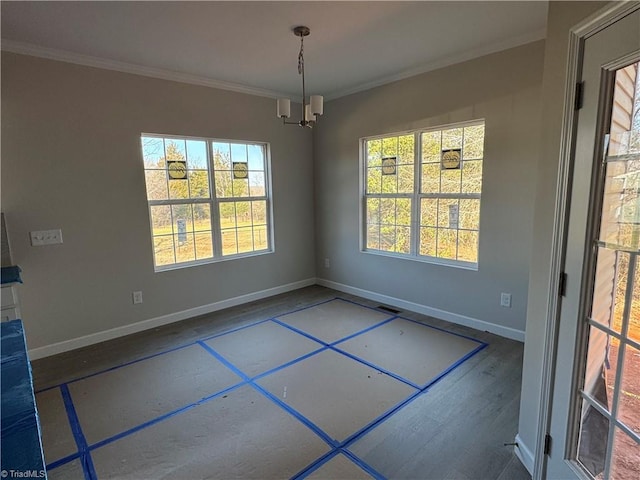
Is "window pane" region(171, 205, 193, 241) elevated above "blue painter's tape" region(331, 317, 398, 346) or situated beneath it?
elevated above

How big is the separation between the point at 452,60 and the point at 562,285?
2680 millimetres

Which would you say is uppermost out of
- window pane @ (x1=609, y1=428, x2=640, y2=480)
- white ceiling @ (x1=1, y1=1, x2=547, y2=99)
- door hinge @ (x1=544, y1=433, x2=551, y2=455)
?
white ceiling @ (x1=1, y1=1, x2=547, y2=99)

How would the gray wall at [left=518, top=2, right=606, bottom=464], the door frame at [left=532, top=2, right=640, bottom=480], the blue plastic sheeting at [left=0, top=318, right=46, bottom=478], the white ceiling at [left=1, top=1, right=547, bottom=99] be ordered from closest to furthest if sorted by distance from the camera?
the blue plastic sheeting at [left=0, top=318, right=46, bottom=478]
the door frame at [left=532, top=2, right=640, bottom=480]
the gray wall at [left=518, top=2, right=606, bottom=464]
the white ceiling at [left=1, top=1, right=547, bottom=99]

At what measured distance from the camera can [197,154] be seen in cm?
398

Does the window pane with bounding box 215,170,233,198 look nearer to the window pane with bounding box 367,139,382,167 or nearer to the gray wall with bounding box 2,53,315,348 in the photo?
the gray wall with bounding box 2,53,315,348

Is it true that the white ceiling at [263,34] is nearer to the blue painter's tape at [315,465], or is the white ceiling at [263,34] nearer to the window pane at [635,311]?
the window pane at [635,311]

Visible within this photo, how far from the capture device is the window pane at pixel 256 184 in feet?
14.7

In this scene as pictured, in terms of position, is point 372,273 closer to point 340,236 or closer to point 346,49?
point 340,236

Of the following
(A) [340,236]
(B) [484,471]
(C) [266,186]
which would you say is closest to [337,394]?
(B) [484,471]

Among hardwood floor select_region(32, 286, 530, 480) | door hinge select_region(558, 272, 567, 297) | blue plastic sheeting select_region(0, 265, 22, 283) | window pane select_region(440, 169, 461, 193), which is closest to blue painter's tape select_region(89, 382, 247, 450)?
hardwood floor select_region(32, 286, 530, 480)

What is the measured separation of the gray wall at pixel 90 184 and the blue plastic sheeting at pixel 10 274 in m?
0.23

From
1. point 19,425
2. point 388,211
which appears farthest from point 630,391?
point 388,211

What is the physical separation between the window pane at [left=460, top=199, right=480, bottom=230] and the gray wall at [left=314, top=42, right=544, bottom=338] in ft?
0.29

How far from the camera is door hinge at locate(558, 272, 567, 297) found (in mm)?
1523
